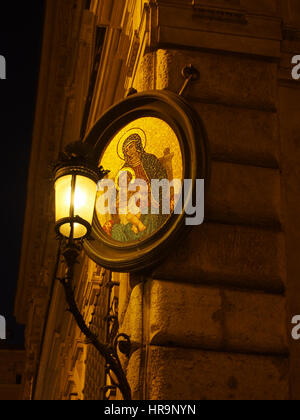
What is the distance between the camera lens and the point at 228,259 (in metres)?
6.79

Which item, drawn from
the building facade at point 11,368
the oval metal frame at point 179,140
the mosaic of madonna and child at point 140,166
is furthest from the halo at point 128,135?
the building facade at point 11,368

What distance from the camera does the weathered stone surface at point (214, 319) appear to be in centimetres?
640

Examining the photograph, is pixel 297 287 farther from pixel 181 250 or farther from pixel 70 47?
pixel 70 47

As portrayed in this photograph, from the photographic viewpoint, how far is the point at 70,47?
19594 mm

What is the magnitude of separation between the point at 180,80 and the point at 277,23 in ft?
3.92

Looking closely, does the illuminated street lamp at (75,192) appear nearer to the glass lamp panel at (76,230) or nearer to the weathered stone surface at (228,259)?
the glass lamp panel at (76,230)

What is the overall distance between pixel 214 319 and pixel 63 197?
4.76 feet

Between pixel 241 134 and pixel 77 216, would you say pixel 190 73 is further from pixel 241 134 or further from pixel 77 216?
pixel 77 216

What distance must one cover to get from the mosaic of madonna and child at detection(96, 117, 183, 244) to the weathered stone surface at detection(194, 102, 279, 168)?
0.37 metres

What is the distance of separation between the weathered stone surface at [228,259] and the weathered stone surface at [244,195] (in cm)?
10

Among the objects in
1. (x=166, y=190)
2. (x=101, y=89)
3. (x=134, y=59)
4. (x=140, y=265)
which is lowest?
(x=140, y=265)
